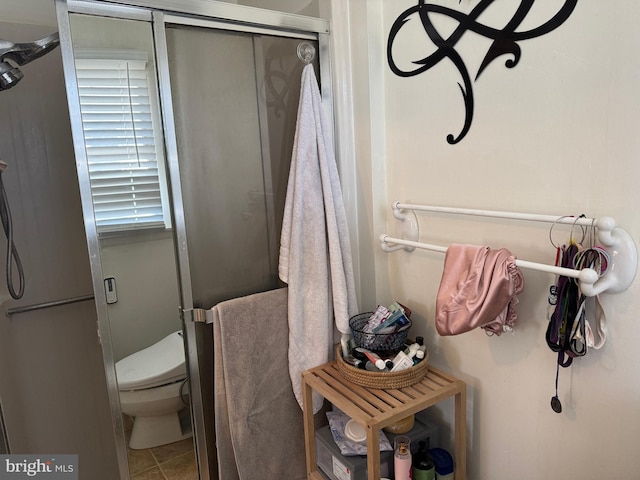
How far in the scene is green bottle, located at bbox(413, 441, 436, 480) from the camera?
4.57 ft

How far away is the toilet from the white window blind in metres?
0.40

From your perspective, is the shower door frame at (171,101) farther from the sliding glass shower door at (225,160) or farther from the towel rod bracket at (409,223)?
the towel rod bracket at (409,223)

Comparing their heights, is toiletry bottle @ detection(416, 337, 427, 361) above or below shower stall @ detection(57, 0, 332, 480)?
below

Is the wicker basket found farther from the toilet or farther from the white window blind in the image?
the white window blind

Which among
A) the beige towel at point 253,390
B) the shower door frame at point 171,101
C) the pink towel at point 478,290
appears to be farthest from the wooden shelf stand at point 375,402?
the shower door frame at point 171,101

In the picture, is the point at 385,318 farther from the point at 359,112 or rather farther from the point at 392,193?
the point at 359,112

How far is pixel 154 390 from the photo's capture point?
1450mm

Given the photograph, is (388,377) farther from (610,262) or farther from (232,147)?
(232,147)

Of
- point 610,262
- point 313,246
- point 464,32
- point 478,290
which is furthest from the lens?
point 313,246

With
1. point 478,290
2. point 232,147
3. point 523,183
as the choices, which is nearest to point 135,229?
point 232,147

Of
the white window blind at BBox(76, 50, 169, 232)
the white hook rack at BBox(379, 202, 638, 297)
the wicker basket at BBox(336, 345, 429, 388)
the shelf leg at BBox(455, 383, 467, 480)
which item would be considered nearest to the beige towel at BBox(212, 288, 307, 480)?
the wicker basket at BBox(336, 345, 429, 388)

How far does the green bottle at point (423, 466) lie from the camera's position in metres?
1.39

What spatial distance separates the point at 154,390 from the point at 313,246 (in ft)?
2.26

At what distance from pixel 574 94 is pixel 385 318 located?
0.82 m
